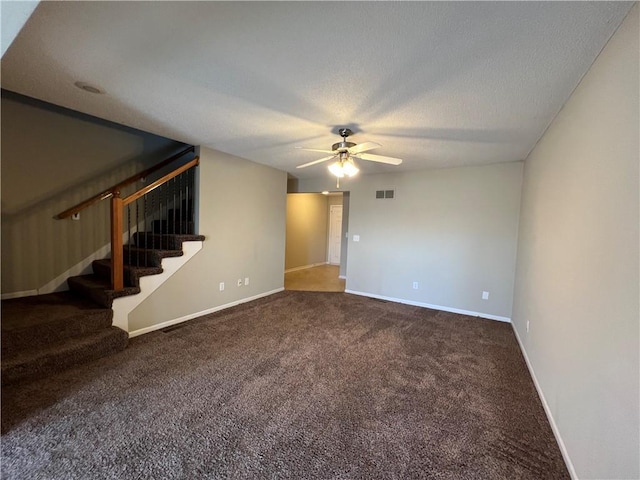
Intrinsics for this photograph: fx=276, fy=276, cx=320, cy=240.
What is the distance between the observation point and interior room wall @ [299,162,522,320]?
4156 millimetres

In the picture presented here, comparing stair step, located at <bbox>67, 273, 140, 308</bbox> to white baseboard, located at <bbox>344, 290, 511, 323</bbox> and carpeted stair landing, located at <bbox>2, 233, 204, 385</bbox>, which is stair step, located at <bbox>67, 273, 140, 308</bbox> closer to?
carpeted stair landing, located at <bbox>2, 233, 204, 385</bbox>

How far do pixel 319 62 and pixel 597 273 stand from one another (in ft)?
6.52

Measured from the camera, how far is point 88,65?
189 centimetres

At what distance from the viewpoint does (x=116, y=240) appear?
2928mm

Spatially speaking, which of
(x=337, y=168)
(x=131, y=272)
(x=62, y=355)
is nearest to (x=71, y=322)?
(x=62, y=355)

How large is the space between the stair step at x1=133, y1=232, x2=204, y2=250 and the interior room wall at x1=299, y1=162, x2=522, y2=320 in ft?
9.59

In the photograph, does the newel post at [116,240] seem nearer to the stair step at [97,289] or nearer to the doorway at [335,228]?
the stair step at [97,289]

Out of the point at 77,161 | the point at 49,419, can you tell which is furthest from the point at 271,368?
the point at 77,161

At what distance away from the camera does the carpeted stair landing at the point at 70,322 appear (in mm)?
2342

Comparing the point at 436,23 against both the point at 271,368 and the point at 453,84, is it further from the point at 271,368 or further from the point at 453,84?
the point at 271,368

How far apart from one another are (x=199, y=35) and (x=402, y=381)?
2.98 m

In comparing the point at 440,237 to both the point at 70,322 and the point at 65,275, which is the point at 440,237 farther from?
the point at 65,275

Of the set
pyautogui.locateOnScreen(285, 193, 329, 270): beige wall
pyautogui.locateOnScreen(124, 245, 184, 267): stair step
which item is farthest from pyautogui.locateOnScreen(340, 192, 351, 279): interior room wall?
pyautogui.locateOnScreen(124, 245, 184, 267): stair step

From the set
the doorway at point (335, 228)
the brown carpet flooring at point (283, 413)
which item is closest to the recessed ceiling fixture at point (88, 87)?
the brown carpet flooring at point (283, 413)
